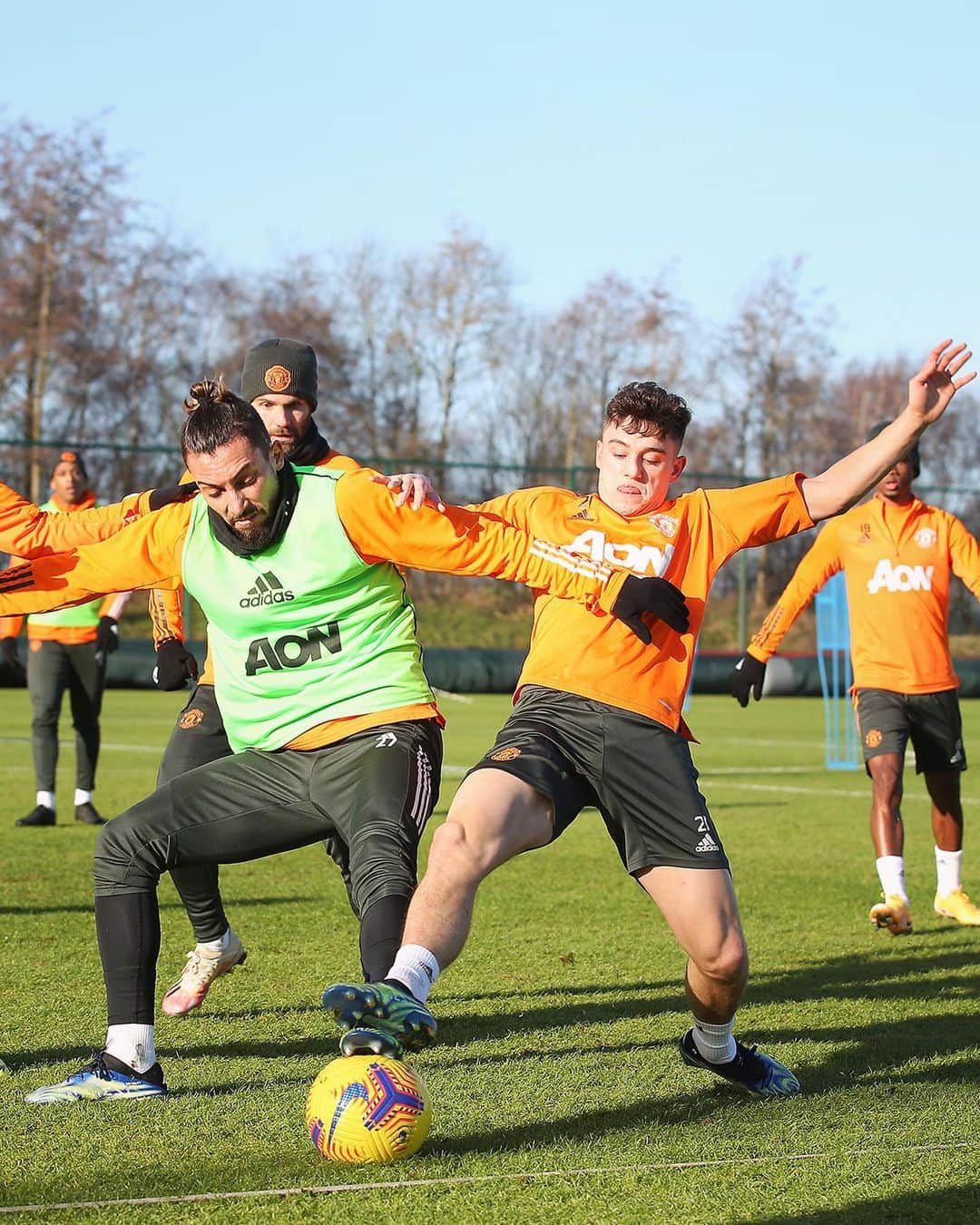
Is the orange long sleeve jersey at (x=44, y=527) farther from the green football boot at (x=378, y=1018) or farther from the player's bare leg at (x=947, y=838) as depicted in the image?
the player's bare leg at (x=947, y=838)

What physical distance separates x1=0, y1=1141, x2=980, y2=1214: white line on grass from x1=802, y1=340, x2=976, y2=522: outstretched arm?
1841 millimetres

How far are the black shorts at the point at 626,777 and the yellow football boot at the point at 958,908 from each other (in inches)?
168

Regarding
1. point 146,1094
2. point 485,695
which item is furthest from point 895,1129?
point 485,695

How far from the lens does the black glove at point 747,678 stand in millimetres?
7438

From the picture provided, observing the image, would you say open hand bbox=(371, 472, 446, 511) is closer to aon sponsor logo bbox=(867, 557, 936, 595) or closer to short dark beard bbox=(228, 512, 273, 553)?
short dark beard bbox=(228, 512, 273, 553)

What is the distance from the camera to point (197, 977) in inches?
232

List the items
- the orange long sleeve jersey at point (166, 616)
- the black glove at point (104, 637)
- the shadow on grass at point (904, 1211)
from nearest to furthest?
the shadow on grass at point (904, 1211)
the orange long sleeve jersey at point (166, 616)
the black glove at point (104, 637)

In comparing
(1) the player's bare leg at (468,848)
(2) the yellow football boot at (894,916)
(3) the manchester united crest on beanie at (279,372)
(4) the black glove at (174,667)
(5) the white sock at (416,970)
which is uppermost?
(3) the manchester united crest on beanie at (279,372)

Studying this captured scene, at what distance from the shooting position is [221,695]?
15.9 ft

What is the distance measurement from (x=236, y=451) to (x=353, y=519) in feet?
1.25

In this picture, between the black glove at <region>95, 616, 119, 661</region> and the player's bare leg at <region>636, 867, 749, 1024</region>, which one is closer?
the player's bare leg at <region>636, 867, 749, 1024</region>

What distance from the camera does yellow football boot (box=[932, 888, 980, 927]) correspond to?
327 inches

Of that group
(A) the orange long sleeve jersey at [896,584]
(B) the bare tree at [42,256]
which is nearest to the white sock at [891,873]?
(A) the orange long sleeve jersey at [896,584]

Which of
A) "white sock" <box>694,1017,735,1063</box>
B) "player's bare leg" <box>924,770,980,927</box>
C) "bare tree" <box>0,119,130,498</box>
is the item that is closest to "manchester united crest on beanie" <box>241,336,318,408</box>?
"white sock" <box>694,1017,735,1063</box>
